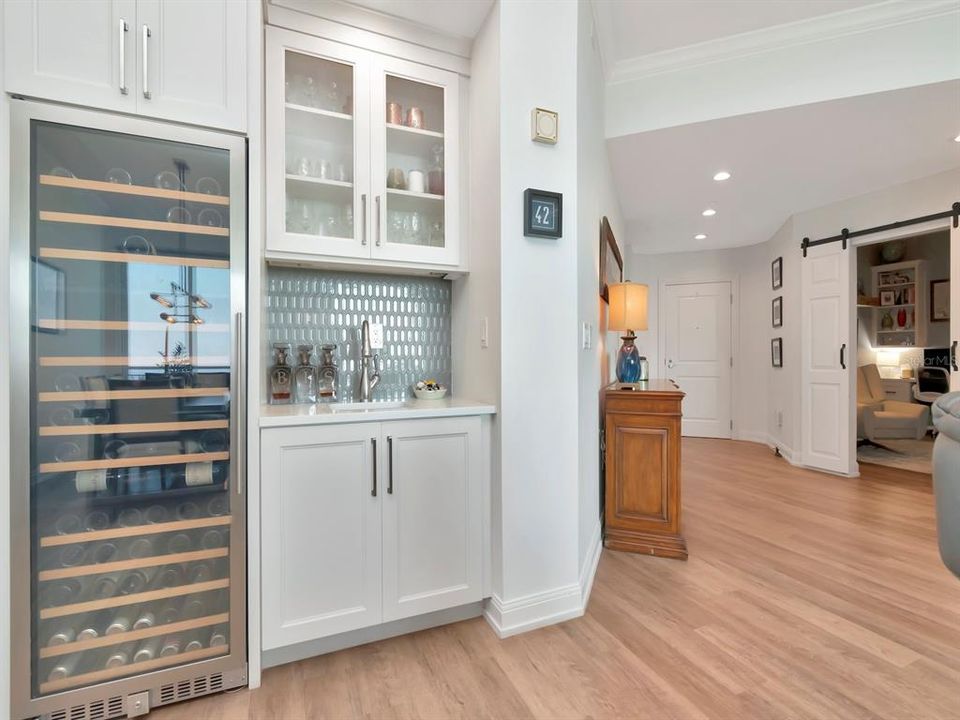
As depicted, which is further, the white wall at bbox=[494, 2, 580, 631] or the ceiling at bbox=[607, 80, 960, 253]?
the ceiling at bbox=[607, 80, 960, 253]

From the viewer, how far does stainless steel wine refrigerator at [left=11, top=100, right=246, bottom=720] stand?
1.37m

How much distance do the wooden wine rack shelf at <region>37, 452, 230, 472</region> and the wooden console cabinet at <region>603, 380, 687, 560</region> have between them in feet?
6.79

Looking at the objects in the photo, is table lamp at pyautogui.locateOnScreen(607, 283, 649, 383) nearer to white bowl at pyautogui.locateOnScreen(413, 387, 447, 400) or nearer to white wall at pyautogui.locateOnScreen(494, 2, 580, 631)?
white wall at pyautogui.locateOnScreen(494, 2, 580, 631)

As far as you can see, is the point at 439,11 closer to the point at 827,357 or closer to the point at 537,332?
the point at 537,332

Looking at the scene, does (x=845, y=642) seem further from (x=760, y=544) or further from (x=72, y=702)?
(x=72, y=702)

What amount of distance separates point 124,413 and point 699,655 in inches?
86.6

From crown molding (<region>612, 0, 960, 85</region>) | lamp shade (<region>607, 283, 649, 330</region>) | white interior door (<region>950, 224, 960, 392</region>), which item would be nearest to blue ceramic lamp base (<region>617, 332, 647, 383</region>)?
lamp shade (<region>607, 283, 649, 330</region>)

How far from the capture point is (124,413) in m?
1.49

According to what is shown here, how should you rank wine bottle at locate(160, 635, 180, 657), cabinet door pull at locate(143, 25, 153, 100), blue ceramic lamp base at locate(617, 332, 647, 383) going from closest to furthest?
cabinet door pull at locate(143, 25, 153, 100) → wine bottle at locate(160, 635, 180, 657) → blue ceramic lamp base at locate(617, 332, 647, 383)

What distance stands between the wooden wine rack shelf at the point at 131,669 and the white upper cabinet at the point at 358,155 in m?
1.46

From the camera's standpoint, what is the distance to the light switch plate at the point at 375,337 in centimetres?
218

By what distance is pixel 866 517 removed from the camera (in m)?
3.25

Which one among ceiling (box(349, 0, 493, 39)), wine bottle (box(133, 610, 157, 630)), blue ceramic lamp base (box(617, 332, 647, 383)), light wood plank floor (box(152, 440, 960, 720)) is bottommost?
light wood plank floor (box(152, 440, 960, 720))

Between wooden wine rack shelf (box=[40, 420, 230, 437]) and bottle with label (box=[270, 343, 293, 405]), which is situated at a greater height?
bottle with label (box=[270, 343, 293, 405])
